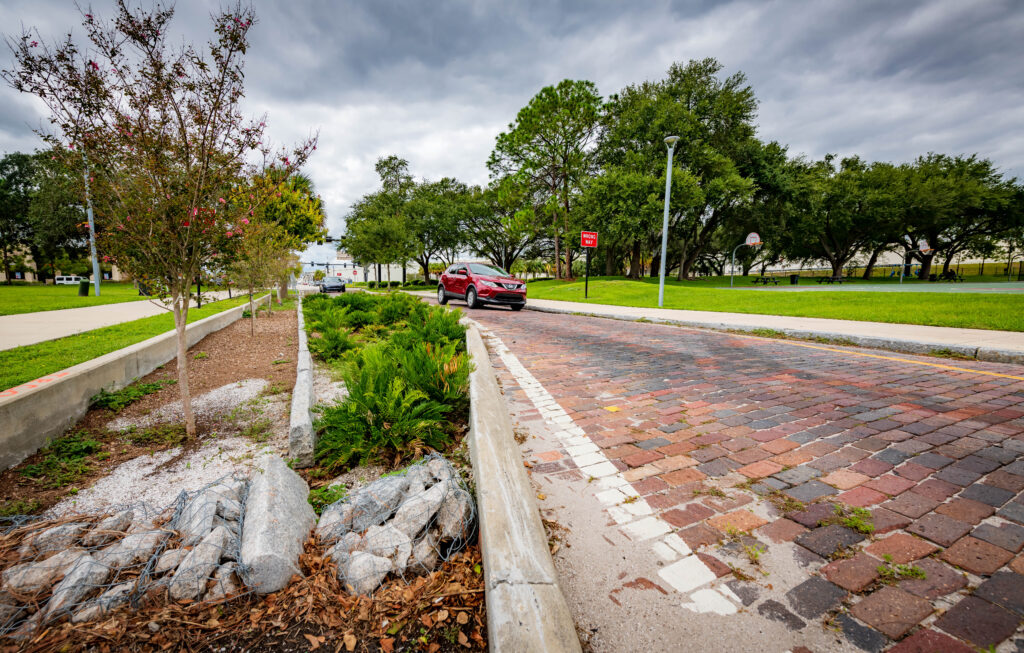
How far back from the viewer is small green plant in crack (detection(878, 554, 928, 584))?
5.66 feet

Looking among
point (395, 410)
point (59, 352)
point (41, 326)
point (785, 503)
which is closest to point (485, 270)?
point (41, 326)

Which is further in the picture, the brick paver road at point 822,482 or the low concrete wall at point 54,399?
the low concrete wall at point 54,399

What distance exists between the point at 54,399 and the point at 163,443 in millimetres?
908

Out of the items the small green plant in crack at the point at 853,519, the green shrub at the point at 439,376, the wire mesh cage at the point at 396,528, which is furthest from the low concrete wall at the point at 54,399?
the small green plant in crack at the point at 853,519

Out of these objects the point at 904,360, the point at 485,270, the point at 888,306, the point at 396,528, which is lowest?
the point at 396,528

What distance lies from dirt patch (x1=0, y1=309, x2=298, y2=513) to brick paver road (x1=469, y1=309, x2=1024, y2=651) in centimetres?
236

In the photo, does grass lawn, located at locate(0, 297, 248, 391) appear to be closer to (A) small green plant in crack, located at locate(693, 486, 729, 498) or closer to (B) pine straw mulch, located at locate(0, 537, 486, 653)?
(B) pine straw mulch, located at locate(0, 537, 486, 653)

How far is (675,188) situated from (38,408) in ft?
101

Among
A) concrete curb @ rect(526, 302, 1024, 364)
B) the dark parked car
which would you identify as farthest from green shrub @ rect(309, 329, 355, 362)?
the dark parked car

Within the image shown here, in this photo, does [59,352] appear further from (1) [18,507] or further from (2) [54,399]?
(1) [18,507]

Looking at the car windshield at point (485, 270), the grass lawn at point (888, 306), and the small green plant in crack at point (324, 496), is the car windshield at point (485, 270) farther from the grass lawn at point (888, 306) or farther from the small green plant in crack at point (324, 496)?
the small green plant in crack at point (324, 496)

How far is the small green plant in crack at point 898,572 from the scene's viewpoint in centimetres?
173

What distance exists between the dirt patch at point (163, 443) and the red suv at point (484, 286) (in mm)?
9689

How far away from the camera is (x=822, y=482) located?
8.23 feet
